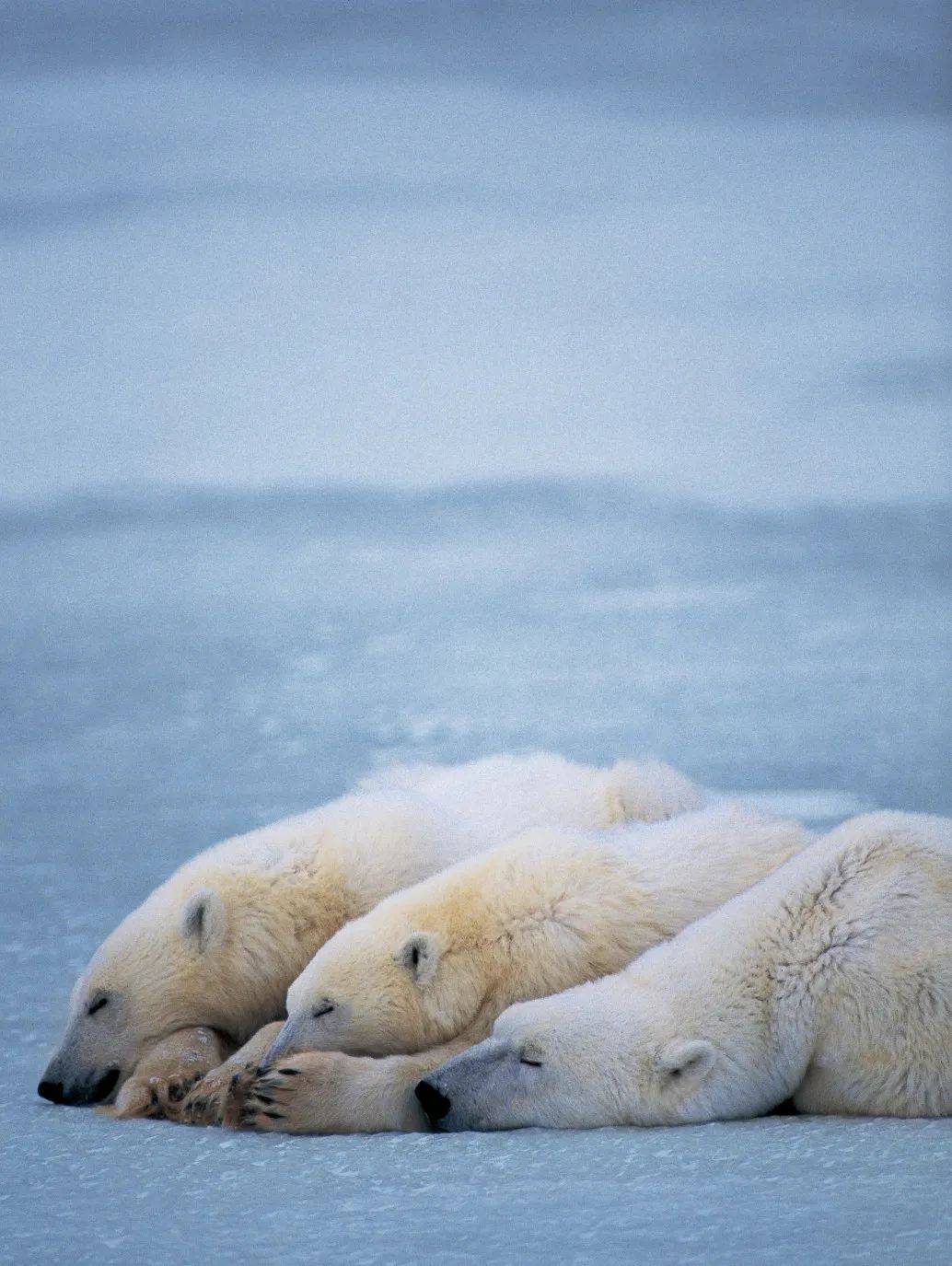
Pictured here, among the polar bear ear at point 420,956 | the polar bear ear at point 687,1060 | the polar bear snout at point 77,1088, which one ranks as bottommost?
the polar bear snout at point 77,1088

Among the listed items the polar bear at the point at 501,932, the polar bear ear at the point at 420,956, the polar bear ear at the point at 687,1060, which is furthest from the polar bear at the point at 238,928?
the polar bear ear at the point at 687,1060

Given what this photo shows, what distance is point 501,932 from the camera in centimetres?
316

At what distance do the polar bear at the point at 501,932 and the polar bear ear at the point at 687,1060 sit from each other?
364 millimetres

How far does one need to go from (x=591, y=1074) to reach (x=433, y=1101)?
254 millimetres

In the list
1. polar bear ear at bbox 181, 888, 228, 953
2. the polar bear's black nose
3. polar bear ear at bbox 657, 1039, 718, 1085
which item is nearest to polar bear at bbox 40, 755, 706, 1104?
polar bear ear at bbox 181, 888, 228, 953

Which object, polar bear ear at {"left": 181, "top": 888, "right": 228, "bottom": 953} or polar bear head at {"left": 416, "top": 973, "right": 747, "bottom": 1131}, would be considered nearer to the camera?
polar bear head at {"left": 416, "top": 973, "right": 747, "bottom": 1131}

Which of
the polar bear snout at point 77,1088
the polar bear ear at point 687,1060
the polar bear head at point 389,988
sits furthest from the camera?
the polar bear snout at point 77,1088

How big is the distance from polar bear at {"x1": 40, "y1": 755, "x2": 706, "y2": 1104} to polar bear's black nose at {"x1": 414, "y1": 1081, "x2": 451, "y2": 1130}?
0.49 m

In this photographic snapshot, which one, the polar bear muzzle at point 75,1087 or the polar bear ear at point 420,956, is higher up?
the polar bear ear at point 420,956

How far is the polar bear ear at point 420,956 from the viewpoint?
304 centimetres

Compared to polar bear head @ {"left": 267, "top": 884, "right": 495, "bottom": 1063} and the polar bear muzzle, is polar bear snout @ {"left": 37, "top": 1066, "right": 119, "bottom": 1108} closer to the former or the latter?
the polar bear muzzle

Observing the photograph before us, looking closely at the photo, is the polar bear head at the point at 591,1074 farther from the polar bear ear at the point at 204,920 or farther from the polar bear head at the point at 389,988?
the polar bear ear at the point at 204,920

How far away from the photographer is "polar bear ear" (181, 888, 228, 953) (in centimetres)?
329

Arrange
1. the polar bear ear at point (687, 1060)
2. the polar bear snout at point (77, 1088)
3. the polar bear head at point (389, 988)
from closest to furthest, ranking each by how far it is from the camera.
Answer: the polar bear ear at point (687, 1060)
the polar bear head at point (389, 988)
the polar bear snout at point (77, 1088)
